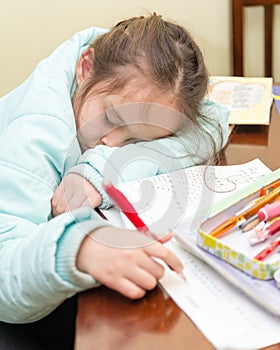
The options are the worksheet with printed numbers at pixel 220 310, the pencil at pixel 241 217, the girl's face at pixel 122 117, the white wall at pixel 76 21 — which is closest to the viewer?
the worksheet with printed numbers at pixel 220 310

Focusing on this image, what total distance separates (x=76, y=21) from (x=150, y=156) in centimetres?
94

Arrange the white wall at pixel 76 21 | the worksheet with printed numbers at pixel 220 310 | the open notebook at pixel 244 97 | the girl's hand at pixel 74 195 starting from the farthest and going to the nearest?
the white wall at pixel 76 21, the open notebook at pixel 244 97, the girl's hand at pixel 74 195, the worksheet with printed numbers at pixel 220 310

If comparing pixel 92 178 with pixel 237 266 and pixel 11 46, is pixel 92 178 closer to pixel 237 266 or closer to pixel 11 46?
pixel 237 266

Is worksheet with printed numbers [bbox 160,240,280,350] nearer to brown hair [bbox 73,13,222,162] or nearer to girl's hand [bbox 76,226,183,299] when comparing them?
girl's hand [bbox 76,226,183,299]

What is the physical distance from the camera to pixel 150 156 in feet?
2.58

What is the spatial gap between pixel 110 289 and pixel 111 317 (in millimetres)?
41

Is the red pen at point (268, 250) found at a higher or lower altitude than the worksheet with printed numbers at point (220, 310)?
higher

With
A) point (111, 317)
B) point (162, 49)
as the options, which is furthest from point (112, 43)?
point (111, 317)

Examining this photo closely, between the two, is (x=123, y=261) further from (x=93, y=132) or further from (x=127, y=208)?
(x=93, y=132)

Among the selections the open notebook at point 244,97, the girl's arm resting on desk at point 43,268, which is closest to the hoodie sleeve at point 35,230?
the girl's arm resting on desk at point 43,268

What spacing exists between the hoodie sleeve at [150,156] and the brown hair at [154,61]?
0.03 metres

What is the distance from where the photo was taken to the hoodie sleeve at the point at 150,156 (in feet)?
2.38

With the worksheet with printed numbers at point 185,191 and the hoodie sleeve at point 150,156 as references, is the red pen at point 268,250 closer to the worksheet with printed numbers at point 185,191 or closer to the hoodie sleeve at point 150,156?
the worksheet with printed numbers at point 185,191

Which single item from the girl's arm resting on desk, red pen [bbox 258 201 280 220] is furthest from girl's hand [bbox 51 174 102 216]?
red pen [bbox 258 201 280 220]
